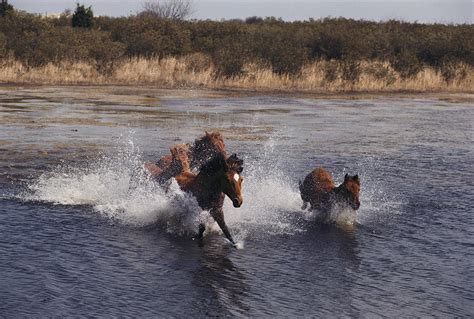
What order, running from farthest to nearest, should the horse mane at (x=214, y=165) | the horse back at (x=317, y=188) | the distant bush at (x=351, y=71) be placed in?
the distant bush at (x=351, y=71) → the horse back at (x=317, y=188) → the horse mane at (x=214, y=165)

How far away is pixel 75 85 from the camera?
4028cm

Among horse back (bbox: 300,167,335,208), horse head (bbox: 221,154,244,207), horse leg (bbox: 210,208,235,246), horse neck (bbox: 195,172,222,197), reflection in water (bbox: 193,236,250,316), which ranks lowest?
reflection in water (bbox: 193,236,250,316)

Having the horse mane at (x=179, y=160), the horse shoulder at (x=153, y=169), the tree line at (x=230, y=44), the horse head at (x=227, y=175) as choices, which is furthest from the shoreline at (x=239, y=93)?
the horse head at (x=227, y=175)

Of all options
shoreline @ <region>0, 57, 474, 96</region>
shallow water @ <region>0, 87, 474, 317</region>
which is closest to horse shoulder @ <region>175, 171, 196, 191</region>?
shallow water @ <region>0, 87, 474, 317</region>

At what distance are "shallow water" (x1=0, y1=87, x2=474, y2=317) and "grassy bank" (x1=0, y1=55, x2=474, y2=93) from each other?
17.4 meters

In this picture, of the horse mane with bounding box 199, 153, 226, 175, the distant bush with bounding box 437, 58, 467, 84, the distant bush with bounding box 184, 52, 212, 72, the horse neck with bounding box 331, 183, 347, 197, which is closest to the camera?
the horse mane with bounding box 199, 153, 226, 175

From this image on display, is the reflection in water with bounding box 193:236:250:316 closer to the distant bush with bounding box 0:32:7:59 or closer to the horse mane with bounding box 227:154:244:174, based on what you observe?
the horse mane with bounding box 227:154:244:174

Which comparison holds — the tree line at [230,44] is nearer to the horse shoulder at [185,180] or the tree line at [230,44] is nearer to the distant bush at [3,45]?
the distant bush at [3,45]

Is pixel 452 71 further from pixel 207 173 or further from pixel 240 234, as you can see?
pixel 207 173

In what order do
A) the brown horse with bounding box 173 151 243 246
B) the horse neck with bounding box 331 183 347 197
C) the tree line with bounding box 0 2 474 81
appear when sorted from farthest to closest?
the tree line with bounding box 0 2 474 81 < the horse neck with bounding box 331 183 347 197 < the brown horse with bounding box 173 151 243 246

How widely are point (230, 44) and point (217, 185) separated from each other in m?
39.4

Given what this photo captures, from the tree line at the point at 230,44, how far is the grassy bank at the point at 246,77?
0.47 meters

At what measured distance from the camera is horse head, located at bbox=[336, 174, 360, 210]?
508 inches

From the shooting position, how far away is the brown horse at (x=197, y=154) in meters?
13.1
